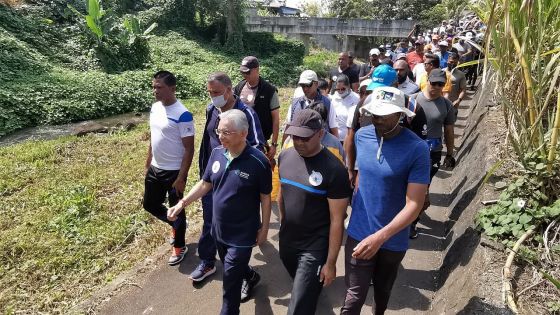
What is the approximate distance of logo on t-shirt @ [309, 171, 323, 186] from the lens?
8.29 feet

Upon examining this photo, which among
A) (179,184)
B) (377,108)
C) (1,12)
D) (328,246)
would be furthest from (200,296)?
(1,12)

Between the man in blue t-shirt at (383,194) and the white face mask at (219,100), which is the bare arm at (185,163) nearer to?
the white face mask at (219,100)

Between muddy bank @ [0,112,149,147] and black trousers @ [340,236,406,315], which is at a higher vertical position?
black trousers @ [340,236,406,315]

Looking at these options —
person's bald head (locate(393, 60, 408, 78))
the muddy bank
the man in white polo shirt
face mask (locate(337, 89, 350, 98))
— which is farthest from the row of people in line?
the muddy bank

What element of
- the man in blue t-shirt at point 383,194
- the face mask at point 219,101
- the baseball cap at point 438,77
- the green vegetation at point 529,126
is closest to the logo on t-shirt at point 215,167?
the face mask at point 219,101

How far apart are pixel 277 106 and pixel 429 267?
97.4 inches

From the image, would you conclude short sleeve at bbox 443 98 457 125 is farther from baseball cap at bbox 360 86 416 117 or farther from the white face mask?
the white face mask

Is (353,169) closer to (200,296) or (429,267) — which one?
(429,267)

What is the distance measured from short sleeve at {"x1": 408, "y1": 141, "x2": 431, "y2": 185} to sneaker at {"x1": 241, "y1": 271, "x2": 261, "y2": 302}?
6.37 feet

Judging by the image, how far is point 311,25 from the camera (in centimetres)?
2998

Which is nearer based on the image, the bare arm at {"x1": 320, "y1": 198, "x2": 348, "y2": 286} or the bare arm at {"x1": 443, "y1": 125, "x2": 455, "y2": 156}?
the bare arm at {"x1": 320, "y1": 198, "x2": 348, "y2": 286}

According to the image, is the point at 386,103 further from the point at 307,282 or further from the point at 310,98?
the point at 310,98

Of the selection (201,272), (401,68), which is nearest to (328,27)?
(401,68)

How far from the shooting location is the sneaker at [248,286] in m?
3.55
